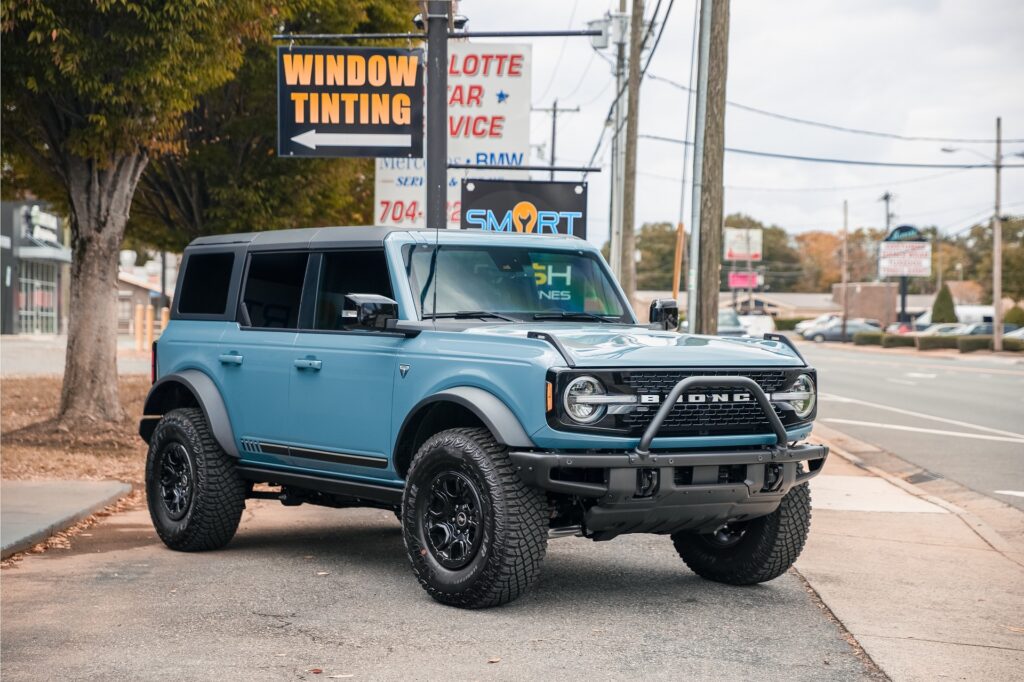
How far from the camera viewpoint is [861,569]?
875 centimetres

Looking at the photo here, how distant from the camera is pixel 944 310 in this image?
9175 cm

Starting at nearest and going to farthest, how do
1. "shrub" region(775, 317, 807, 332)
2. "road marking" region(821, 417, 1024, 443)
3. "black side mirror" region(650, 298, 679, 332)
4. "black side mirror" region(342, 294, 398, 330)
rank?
"black side mirror" region(342, 294, 398, 330)
"black side mirror" region(650, 298, 679, 332)
"road marking" region(821, 417, 1024, 443)
"shrub" region(775, 317, 807, 332)

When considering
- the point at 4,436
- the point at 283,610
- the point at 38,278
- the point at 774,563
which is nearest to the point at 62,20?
the point at 4,436

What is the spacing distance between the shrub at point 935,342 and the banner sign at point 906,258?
36538 millimetres

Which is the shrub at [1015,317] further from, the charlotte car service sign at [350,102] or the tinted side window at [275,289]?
the tinted side window at [275,289]

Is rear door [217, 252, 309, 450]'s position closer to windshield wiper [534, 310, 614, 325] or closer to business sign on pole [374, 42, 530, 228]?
windshield wiper [534, 310, 614, 325]

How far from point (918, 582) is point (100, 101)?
33.3 ft

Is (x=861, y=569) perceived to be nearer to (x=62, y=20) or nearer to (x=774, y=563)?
(x=774, y=563)

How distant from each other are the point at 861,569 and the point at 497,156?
1038 centimetres

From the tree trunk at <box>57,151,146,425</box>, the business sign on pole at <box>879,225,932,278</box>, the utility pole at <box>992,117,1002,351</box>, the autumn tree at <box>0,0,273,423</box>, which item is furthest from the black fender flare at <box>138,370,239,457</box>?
the business sign on pole at <box>879,225,932,278</box>

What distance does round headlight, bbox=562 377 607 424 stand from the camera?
661 cm

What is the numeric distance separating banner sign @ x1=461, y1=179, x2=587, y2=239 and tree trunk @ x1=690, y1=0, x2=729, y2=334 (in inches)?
74.3

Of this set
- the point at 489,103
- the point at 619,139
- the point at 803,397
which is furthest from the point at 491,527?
the point at 619,139

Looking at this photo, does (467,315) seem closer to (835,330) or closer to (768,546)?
(768,546)
